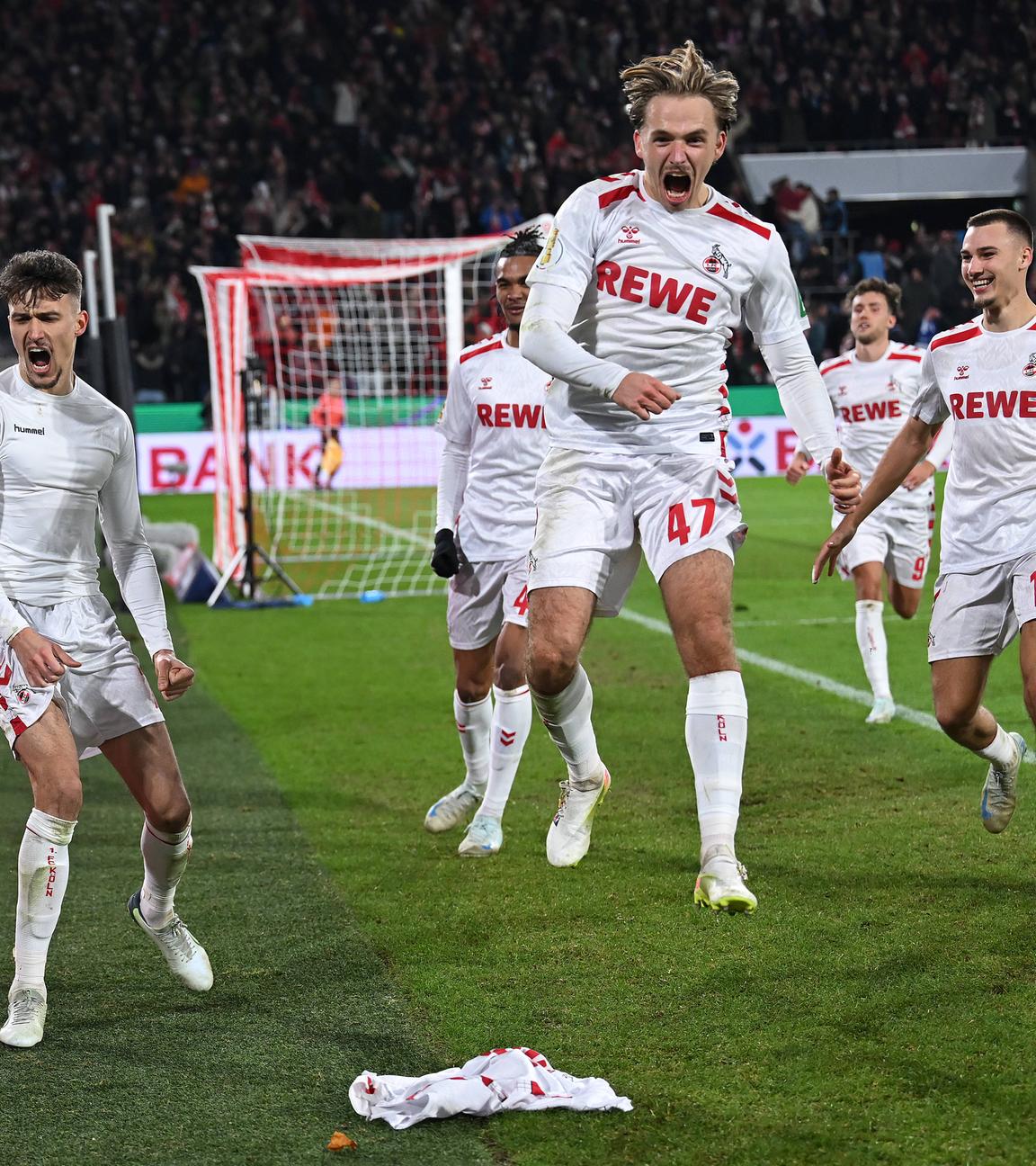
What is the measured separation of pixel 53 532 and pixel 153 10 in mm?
28860

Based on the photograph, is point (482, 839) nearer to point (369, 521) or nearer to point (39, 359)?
point (39, 359)

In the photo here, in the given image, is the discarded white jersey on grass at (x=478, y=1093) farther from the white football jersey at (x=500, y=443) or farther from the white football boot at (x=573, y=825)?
the white football jersey at (x=500, y=443)

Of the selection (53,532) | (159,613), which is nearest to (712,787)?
(159,613)

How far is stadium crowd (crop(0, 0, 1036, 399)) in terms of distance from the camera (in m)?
26.3


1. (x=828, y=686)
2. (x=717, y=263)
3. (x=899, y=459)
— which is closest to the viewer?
(x=717, y=263)

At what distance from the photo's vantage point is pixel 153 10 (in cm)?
3027

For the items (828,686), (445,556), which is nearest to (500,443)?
(445,556)

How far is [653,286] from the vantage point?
4508 millimetres

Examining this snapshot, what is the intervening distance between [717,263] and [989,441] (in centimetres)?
120

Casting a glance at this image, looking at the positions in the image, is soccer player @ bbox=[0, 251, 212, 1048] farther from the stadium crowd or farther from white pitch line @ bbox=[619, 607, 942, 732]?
the stadium crowd

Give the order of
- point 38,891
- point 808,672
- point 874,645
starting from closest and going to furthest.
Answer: point 38,891 < point 874,645 < point 808,672

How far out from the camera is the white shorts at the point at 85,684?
412 cm

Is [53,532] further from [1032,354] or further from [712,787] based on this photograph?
[1032,354]

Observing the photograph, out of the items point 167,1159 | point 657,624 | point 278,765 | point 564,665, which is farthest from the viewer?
point 657,624
